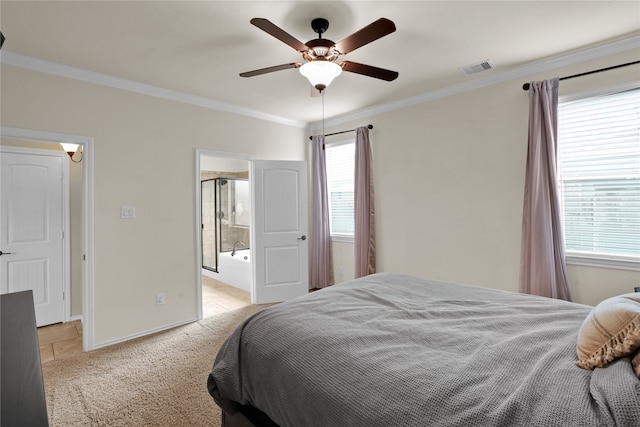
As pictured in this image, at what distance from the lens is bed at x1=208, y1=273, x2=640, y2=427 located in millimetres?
941

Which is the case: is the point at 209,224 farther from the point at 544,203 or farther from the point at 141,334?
the point at 544,203

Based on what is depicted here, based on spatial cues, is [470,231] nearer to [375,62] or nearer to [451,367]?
[375,62]

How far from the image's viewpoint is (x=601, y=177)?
2639mm

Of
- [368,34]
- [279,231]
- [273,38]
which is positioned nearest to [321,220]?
[279,231]

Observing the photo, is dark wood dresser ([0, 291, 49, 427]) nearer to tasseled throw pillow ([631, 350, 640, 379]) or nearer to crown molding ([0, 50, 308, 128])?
tasseled throw pillow ([631, 350, 640, 379])

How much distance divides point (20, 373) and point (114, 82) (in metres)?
3.08

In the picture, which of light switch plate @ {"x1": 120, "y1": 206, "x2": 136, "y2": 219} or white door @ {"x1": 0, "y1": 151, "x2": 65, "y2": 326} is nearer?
light switch plate @ {"x1": 120, "y1": 206, "x2": 136, "y2": 219}

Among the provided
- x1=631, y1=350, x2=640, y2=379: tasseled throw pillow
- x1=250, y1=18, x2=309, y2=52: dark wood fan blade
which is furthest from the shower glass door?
x1=631, y1=350, x2=640, y2=379: tasseled throw pillow

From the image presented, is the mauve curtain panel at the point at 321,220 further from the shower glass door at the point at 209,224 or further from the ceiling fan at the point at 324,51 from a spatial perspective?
the ceiling fan at the point at 324,51

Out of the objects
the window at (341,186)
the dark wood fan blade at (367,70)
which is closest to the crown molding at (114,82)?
the window at (341,186)

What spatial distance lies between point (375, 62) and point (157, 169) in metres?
2.48

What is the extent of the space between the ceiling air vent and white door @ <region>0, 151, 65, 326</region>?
448 centimetres

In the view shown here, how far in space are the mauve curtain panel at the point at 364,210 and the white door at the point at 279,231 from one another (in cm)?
80

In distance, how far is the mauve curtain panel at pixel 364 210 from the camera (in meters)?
4.13
